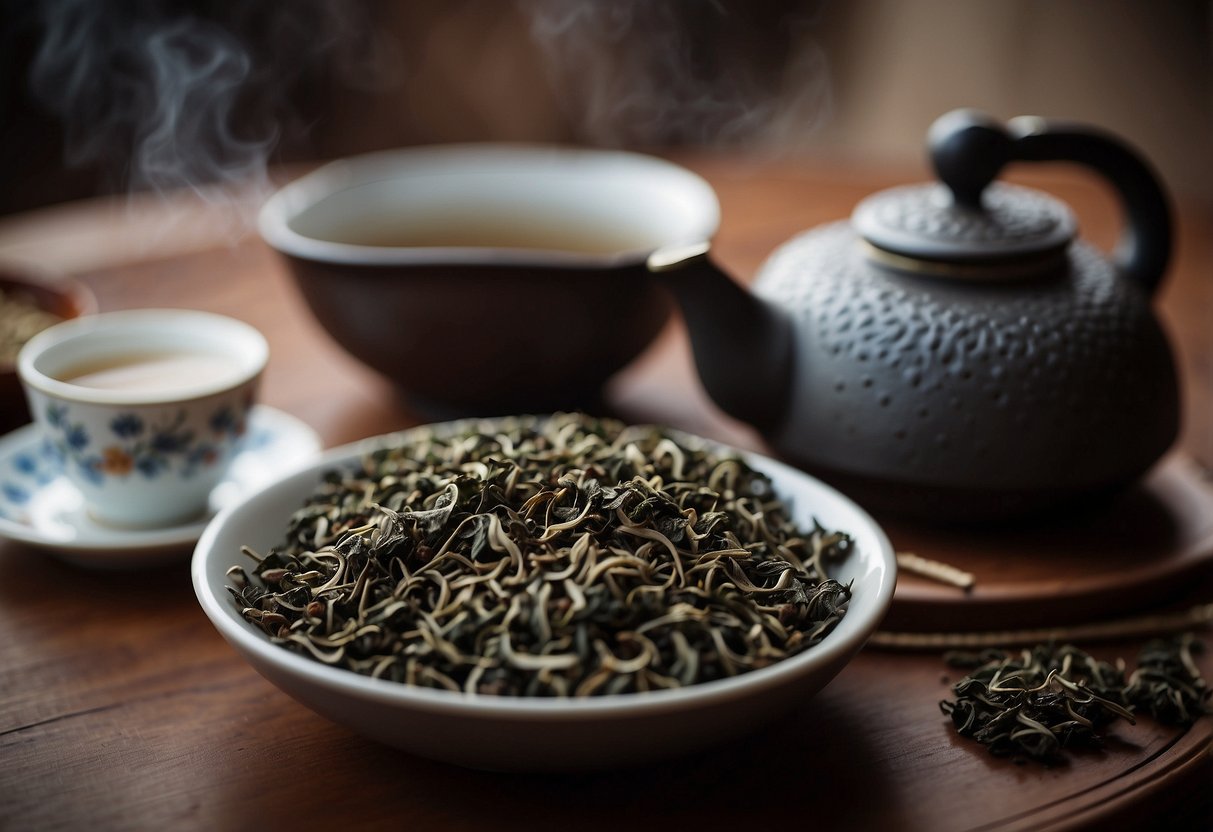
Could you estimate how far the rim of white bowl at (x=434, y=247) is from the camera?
117 centimetres

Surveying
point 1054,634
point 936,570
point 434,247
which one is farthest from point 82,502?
point 1054,634

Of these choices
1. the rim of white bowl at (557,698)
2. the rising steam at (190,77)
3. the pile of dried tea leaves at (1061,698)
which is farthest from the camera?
the rising steam at (190,77)

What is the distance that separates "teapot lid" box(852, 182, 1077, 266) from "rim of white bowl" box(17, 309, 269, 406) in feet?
2.06

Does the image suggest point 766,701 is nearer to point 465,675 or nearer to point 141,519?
point 465,675

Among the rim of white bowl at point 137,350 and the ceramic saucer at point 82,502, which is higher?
the rim of white bowl at point 137,350

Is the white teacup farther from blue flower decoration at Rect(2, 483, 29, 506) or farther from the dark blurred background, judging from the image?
the dark blurred background

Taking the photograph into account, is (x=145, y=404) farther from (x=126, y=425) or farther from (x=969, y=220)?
(x=969, y=220)

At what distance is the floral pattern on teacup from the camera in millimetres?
1016

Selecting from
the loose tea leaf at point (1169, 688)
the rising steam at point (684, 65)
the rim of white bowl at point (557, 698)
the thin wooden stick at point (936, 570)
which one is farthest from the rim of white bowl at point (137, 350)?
the rising steam at point (684, 65)

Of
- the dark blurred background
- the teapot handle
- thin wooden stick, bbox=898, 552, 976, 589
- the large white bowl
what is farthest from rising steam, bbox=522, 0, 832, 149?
the large white bowl

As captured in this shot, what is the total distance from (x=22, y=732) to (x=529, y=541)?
15.8 inches

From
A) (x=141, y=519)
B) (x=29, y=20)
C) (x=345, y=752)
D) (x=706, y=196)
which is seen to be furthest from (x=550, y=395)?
(x=29, y=20)

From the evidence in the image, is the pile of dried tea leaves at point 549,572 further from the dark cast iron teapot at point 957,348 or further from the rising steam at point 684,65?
the rising steam at point 684,65

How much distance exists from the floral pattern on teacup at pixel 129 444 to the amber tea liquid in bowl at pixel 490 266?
235 millimetres
